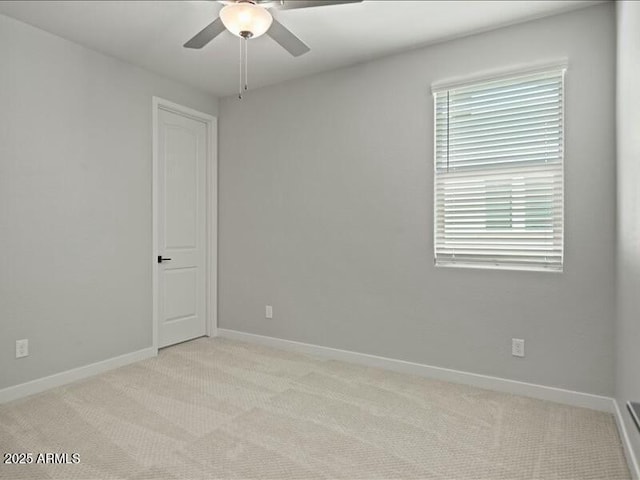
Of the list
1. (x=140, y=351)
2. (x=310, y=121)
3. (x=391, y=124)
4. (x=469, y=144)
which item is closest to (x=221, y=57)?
(x=310, y=121)

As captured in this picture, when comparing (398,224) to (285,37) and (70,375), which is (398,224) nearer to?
(285,37)

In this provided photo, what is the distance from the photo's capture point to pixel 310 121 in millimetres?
3883

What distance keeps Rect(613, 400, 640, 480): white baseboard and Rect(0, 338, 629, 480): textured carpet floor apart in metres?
0.05

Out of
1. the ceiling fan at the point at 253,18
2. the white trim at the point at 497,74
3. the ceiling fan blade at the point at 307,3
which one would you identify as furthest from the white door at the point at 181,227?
the white trim at the point at 497,74

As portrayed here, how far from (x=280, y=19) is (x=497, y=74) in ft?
5.22

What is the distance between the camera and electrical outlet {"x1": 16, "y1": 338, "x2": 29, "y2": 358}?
288 cm

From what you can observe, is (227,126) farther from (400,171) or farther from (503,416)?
(503,416)

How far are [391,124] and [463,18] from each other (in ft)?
2.97

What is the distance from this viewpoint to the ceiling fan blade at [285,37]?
234 cm

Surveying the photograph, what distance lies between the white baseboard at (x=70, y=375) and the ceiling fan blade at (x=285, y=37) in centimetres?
284

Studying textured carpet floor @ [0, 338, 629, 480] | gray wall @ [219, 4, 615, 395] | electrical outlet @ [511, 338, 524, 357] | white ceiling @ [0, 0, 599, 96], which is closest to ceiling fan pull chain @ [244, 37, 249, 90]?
white ceiling @ [0, 0, 599, 96]

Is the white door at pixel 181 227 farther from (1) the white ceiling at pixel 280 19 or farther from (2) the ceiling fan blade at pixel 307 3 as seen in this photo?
(2) the ceiling fan blade at pixel 307 3

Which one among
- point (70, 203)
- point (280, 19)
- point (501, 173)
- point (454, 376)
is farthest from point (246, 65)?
point (454, 376)

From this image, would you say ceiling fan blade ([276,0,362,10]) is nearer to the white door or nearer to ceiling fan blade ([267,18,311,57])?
ceiling fan blade ([267,18,311,57])
